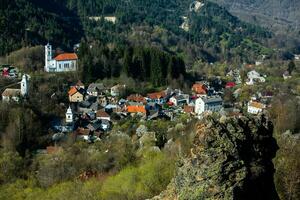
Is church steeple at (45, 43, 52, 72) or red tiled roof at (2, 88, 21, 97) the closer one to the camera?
red tiled roof at (2, 88, 21, 97)

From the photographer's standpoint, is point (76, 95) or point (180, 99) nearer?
point (76, 95)

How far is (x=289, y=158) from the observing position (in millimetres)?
15945

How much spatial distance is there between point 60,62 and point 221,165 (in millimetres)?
52884

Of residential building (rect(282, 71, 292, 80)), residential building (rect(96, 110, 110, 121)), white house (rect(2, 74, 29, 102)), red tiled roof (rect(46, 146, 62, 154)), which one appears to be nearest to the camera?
red tiled roof (rect(46, 146, 62, 154))

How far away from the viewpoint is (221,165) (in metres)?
7.26

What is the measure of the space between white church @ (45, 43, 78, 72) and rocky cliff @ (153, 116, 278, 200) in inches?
2051

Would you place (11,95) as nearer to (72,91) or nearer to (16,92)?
(16,92)

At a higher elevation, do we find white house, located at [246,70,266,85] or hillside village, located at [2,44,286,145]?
hillside village, located at [2,44,286,145]

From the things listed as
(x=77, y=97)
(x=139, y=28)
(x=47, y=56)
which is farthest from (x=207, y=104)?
(x=139, y=28)

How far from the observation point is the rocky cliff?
7234 millimetres

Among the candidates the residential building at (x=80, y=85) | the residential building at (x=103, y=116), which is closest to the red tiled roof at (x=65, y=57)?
the residential building at (x=80, y=85)

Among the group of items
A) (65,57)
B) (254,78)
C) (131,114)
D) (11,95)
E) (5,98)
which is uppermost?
(65,57)

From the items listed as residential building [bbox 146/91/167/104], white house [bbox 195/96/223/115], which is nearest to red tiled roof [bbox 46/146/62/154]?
residential building [bbox 146/91/167/104]

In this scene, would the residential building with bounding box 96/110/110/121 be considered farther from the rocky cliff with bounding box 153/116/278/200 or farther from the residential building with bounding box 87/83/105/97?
the rocky cliff with bounding box 153/116/278/200
